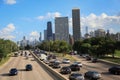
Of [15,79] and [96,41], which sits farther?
[96,41]

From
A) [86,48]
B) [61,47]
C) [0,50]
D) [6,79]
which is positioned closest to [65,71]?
[6,79]

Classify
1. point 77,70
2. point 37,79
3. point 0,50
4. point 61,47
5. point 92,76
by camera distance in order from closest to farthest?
point 92,76 < point 37,79 < point 77,70 < point 0,50 < point 61,47

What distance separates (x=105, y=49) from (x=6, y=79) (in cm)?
7164

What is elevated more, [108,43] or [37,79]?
[108,43]

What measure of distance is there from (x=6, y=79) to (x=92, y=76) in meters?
17.0

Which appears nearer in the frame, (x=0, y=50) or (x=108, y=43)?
(x=0, y=50)

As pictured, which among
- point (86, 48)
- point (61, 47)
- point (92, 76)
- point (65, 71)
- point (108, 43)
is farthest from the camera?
point (61, 47)

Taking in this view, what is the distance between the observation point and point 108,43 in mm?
118250

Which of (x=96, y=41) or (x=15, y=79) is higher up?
(x=96, y=41)

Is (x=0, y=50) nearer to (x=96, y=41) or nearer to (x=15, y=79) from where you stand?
(x=15, y=79)

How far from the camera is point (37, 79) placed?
51.0 m

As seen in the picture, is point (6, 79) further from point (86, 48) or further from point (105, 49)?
point (86, 48)

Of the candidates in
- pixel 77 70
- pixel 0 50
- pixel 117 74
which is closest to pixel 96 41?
pixel 0 50

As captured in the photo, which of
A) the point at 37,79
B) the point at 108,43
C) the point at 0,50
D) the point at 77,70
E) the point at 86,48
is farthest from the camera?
the point at 86,48
